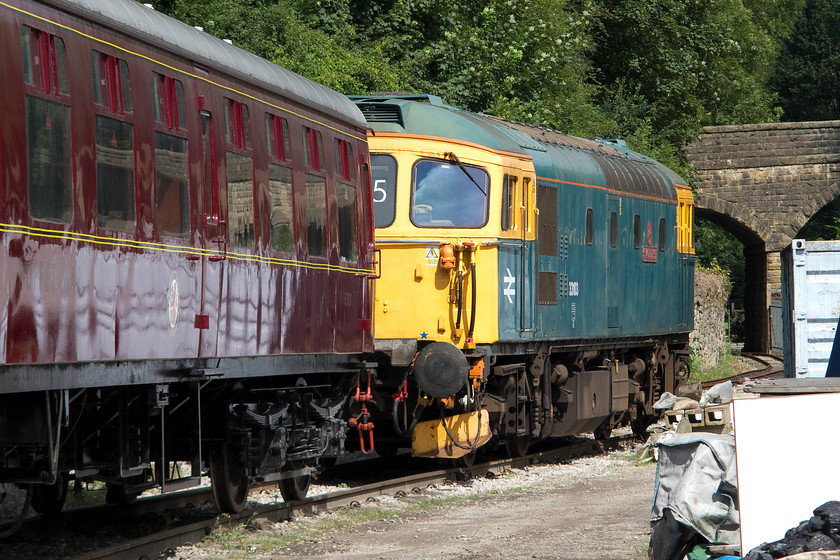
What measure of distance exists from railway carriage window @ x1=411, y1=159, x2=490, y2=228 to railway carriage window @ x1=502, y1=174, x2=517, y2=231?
0.29m

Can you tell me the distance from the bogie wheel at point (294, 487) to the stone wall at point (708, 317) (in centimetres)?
2265

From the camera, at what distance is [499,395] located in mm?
15508

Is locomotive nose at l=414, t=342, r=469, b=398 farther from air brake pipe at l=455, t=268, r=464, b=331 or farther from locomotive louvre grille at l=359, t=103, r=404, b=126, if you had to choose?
locomotive louvre grille at l=359, t=103, r=404, b=126

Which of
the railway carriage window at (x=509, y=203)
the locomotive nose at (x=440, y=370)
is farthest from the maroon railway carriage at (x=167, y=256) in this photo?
the railway carriage window at (x=509, y=203)

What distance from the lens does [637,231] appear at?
19.3m

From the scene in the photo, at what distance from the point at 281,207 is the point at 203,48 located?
1.59 metres

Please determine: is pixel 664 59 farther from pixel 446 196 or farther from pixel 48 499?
pixel 48 499

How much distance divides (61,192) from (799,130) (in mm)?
35972

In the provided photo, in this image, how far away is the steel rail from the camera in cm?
941

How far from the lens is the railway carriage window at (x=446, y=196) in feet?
48.2

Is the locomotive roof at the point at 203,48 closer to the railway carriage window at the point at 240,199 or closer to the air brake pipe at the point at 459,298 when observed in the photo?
the railway carriage window at the point at 240,199

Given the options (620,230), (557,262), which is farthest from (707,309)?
(557,262)

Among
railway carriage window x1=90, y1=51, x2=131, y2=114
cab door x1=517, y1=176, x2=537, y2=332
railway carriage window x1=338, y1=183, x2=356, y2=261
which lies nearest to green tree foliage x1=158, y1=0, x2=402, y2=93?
cab door x1=517, y1=176, x2=537, y2=332

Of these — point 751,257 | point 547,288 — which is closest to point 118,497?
point 547,288
